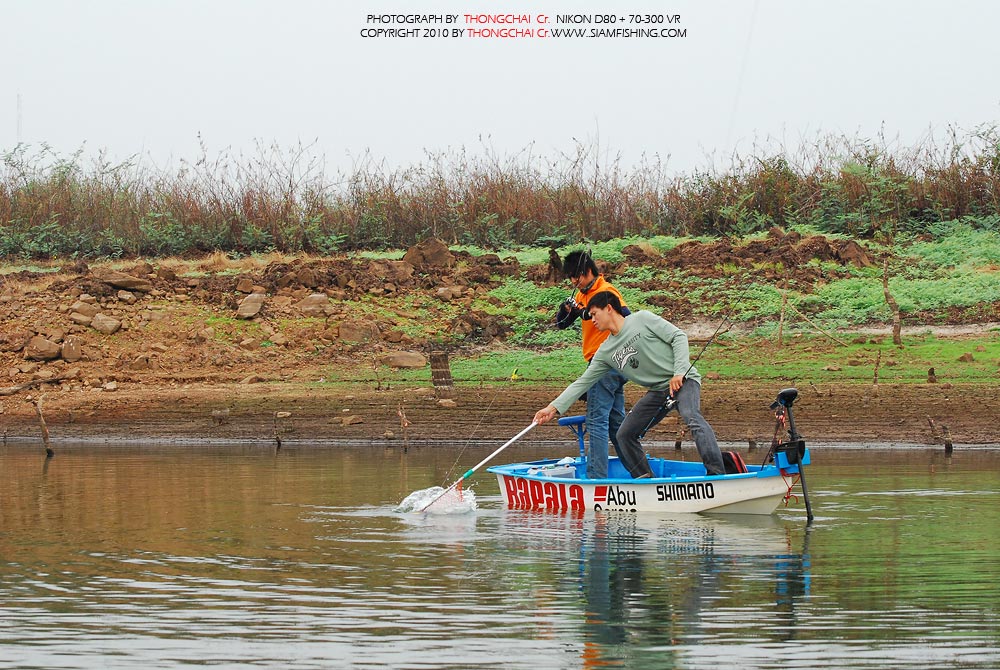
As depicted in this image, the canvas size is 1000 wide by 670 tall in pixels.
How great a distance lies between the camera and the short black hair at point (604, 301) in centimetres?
1140

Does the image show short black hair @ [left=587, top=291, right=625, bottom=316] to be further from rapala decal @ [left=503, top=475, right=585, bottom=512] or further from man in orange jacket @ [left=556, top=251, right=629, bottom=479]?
rapala decal @ [left=503, top=475, right=585, bottom=512]

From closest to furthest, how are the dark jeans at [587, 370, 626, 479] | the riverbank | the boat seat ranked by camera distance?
the dark jeans at [587, 370, 626, 479] → the boat seat → the riverbank

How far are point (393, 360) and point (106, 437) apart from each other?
16.2 ft

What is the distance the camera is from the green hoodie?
37.3 ft

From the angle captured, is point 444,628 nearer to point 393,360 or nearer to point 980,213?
point 393,360

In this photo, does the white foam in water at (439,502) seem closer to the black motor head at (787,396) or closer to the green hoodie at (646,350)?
the green hoodie at (646,350)

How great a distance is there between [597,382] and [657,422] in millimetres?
624

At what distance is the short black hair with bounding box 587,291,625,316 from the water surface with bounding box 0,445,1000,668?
175 cm

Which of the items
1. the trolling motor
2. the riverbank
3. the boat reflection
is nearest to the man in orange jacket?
the boat reflection

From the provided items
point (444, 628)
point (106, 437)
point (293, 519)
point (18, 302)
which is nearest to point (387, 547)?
point (293, 519)

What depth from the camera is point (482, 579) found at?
8945 millimetres

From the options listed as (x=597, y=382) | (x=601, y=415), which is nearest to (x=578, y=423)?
(x=601, y=415)

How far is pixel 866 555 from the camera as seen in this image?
9609 millimetres

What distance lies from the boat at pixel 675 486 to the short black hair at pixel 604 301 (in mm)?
1335
